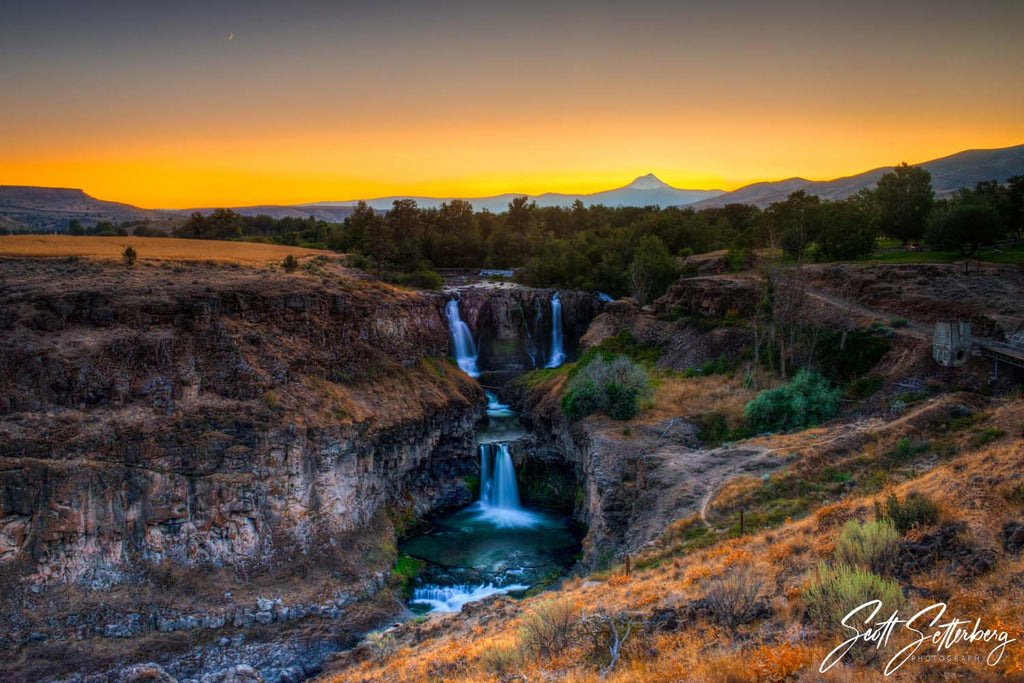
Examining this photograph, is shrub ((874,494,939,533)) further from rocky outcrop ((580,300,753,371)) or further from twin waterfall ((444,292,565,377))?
twin waterfall ((444,292,565,377))

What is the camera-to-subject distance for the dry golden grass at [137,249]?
1433 inches

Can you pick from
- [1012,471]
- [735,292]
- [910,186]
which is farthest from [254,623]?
[910,186]

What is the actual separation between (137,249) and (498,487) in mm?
28989

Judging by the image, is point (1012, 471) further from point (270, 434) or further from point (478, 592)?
point (270, 434)

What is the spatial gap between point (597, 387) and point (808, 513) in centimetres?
1717

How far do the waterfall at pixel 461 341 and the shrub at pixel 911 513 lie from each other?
39.1 m

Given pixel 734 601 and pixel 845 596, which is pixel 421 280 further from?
pixel 845 596

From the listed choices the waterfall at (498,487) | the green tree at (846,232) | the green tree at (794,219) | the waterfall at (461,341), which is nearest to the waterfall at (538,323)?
the waterfall at (461,341)

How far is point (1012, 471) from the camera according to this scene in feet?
46.4

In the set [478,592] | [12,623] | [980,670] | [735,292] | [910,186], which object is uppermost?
[910,186]

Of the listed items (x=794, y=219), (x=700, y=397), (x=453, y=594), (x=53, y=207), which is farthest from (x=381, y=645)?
(x=53, y=207)

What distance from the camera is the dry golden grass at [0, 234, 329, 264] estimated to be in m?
36.4

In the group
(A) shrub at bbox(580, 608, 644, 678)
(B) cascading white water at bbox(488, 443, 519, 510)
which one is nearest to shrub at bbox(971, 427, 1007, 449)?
(A) shrub at bbox(580, 608, 644, 678)

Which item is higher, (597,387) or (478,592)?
(597,387)
